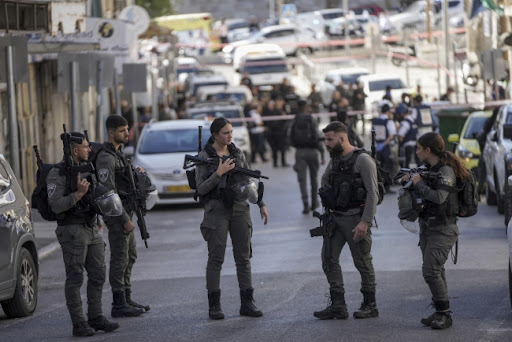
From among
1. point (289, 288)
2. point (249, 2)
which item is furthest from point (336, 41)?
point (289, 288)

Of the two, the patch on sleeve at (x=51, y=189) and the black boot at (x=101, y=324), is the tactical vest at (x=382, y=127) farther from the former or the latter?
the patch on sleeve at (x=51, y=189)

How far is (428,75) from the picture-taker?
194 ft

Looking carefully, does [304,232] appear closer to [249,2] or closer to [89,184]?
[89,184]

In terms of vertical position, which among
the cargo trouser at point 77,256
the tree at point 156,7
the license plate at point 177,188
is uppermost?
the tree at point 156,7

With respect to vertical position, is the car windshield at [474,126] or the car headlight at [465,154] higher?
the car windshield at [474,126]

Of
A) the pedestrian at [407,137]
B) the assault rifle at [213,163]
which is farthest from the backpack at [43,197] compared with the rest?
the pedestrian at [407,137]

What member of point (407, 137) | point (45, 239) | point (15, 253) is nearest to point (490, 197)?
point (407, 137)

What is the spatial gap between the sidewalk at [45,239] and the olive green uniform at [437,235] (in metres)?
8.35

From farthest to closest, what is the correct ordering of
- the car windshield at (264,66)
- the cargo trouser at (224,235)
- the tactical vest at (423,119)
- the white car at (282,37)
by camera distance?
the white car at (282,37), the car windshield at (264,66), the tactical vest at (423,119), the cargo trouser at (224,235)

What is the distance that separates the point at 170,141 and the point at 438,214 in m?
15.4

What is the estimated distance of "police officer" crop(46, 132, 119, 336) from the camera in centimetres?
1163

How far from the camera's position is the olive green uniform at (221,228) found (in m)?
12.6

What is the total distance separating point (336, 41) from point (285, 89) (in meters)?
22.6

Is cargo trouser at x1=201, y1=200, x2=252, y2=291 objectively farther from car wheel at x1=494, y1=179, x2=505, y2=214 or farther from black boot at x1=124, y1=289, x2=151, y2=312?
car wheel at x1=494, y1=179, x2=505, y2=214
